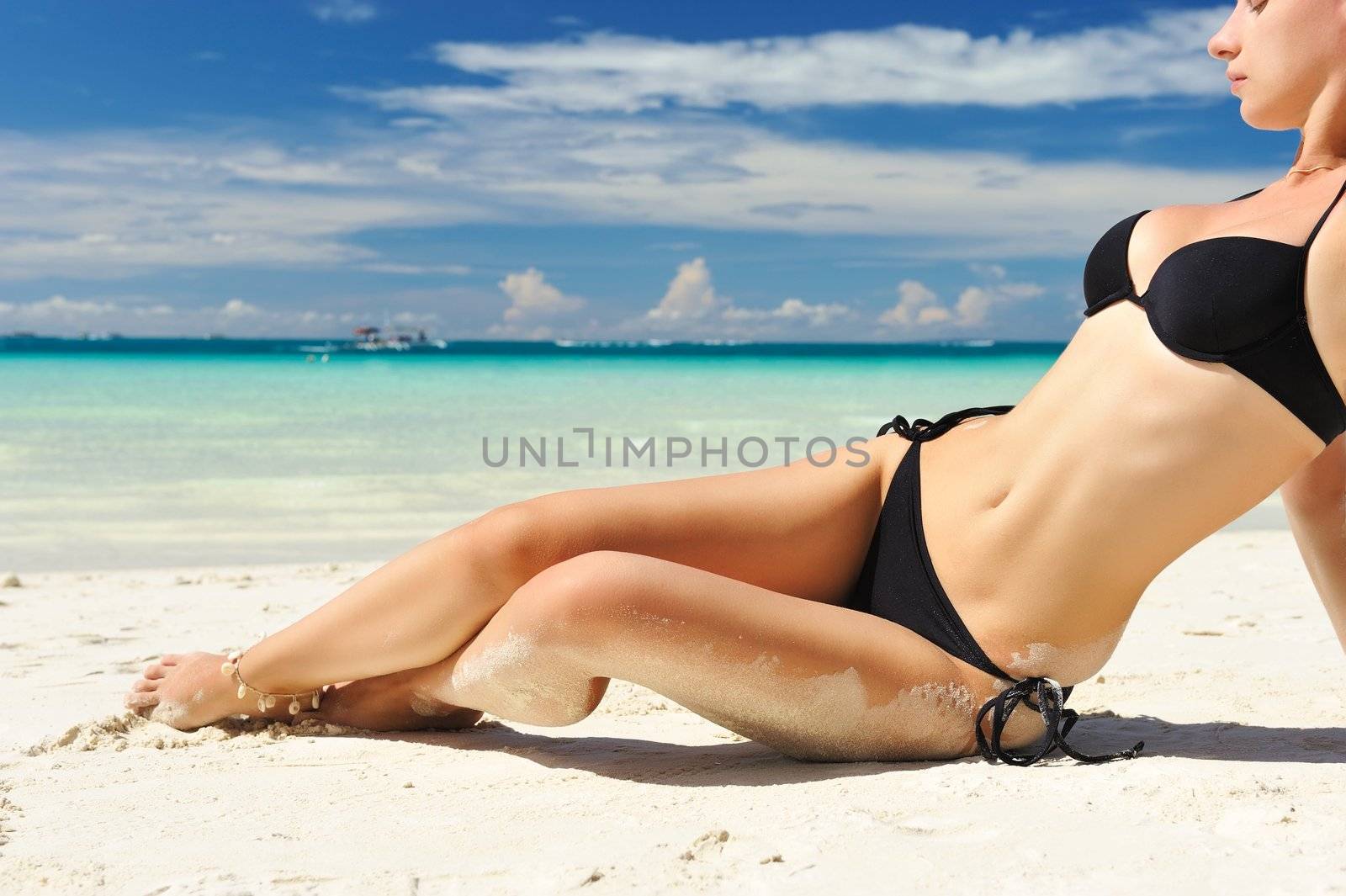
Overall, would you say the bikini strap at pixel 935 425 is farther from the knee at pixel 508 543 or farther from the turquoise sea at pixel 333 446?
the turquoise sea at pixel 333 446

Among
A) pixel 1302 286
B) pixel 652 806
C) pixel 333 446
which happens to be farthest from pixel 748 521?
pixel 333 446

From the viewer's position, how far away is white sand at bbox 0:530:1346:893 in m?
1.82

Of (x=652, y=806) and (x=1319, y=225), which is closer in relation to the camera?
(x=1319, y=225)

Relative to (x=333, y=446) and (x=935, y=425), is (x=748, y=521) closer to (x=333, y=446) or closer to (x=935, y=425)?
(x=935, y=425)

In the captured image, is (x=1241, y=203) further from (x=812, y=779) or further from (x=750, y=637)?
(x=812, y=779)

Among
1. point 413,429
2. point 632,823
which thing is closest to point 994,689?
point 632,823

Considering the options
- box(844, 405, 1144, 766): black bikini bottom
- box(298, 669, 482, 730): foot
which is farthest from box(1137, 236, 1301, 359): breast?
box(298, 669, 482, 730): foot

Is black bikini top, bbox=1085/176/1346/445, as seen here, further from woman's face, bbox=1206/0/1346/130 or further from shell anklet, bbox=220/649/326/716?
shell anklet, bbox=220/649/326/716

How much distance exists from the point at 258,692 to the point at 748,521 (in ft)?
A: 4.03

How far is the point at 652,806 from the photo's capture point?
2.20 m

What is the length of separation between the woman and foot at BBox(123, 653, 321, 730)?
3.6 inches

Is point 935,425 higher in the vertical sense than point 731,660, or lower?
higher

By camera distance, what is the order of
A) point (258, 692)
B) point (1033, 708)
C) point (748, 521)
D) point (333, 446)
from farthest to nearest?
point (333, 446) < point (258, 692) < point (748, 521) < point (1033, 708)

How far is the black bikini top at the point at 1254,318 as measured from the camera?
1.99m
